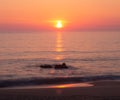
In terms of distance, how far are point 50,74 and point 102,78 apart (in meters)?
5.63

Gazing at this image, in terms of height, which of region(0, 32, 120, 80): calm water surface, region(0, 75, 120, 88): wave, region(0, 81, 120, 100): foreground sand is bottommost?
region(0, 81, 120, 100): foreground sand

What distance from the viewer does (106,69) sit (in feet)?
116

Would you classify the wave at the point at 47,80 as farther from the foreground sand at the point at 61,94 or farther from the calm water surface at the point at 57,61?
the foreground sand at the point at 61,94

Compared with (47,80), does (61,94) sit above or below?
below

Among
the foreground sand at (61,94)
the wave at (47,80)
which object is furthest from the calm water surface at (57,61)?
the foreground sand at (61,94)

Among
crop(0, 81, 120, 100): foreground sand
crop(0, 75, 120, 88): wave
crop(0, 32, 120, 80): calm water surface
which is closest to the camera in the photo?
crop(0, 81, 120, 100): foreground sand

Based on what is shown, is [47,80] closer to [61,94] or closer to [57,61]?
[61,94]

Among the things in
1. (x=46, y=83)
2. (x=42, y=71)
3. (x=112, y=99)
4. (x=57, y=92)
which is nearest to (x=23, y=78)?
(x=46, y=83)

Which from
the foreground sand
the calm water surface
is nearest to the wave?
the calm water surface

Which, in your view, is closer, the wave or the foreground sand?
the foreground sand

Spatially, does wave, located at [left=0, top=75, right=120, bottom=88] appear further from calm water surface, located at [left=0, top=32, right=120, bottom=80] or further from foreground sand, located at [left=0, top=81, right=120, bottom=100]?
foreground sand, located at [left=0, top=81, right=120, bottom=100]

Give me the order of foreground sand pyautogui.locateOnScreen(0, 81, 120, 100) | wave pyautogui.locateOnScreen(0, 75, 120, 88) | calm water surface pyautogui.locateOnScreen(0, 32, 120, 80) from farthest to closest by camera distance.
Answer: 1. calm water surface pyautogui.locateOnScreen(0, 32, 120, 80)
2. wave pyautogui.locateOnScreen(0, 75, 120, 88)
3. foreground sand pyautogui.locateOnScreen(0, 81, 120, 100)

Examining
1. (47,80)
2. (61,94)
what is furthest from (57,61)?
(61,94)

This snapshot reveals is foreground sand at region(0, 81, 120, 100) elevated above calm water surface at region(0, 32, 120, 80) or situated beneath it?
situated beneath
